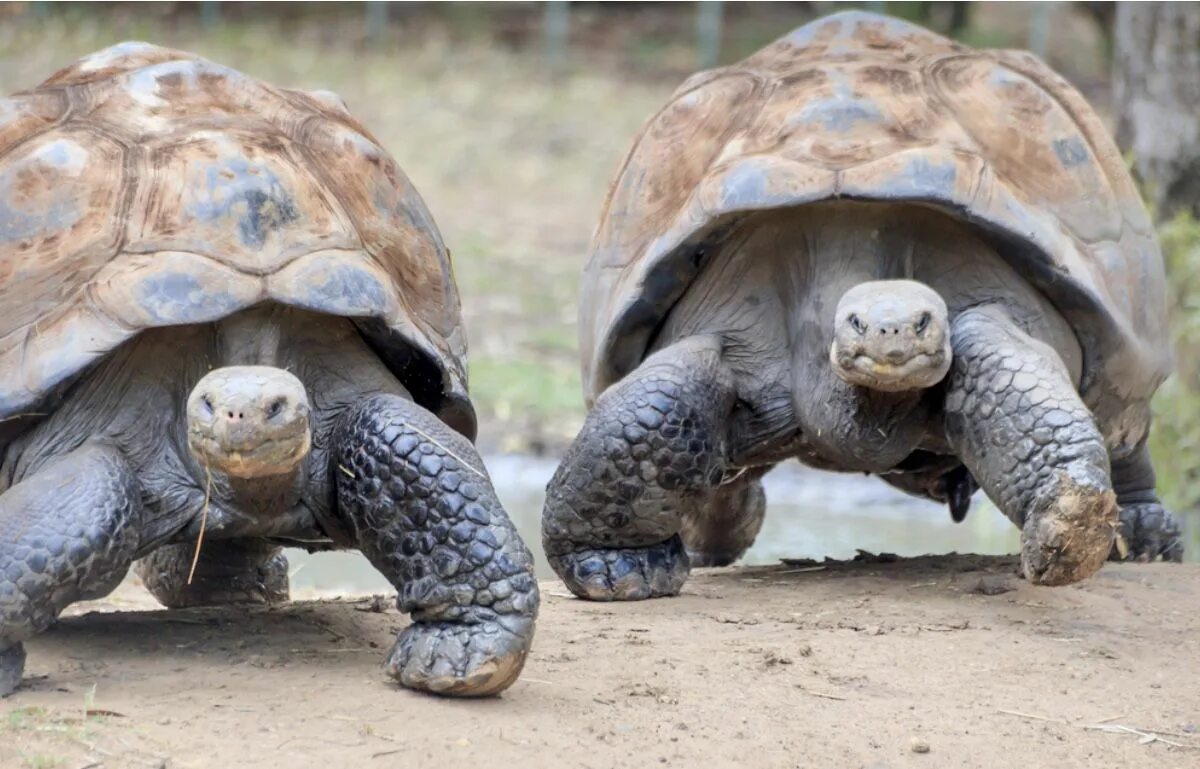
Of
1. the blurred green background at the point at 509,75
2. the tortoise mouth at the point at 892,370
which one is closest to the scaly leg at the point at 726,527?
the tortoise mouth at the point at 892,370

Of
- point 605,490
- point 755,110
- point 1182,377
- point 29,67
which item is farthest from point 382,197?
point 29,67

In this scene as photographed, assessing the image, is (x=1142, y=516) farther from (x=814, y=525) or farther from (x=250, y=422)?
(x=250, y=422)

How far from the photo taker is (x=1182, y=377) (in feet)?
25.7

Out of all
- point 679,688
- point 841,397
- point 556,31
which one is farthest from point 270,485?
point 556,31

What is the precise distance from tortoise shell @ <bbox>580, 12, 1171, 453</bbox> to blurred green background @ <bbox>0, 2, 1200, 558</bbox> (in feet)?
13.2

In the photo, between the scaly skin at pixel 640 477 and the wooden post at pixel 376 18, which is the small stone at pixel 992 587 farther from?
the wooden post at pixel 376 18

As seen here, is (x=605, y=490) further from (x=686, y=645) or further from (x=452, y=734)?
(x=452, y=734)

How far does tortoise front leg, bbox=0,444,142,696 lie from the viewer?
11.1 feet

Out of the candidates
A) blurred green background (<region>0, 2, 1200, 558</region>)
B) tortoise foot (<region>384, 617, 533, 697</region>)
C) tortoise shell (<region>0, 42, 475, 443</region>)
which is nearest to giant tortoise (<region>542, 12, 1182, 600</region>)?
tortoise shell (<region>0, 42, 475, 443</region>)

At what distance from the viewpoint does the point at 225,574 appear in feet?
16.4

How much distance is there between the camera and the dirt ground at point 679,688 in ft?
10.6

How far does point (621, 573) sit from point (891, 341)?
3.27 ft

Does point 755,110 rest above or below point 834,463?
above

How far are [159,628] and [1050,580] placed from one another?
203 cm
